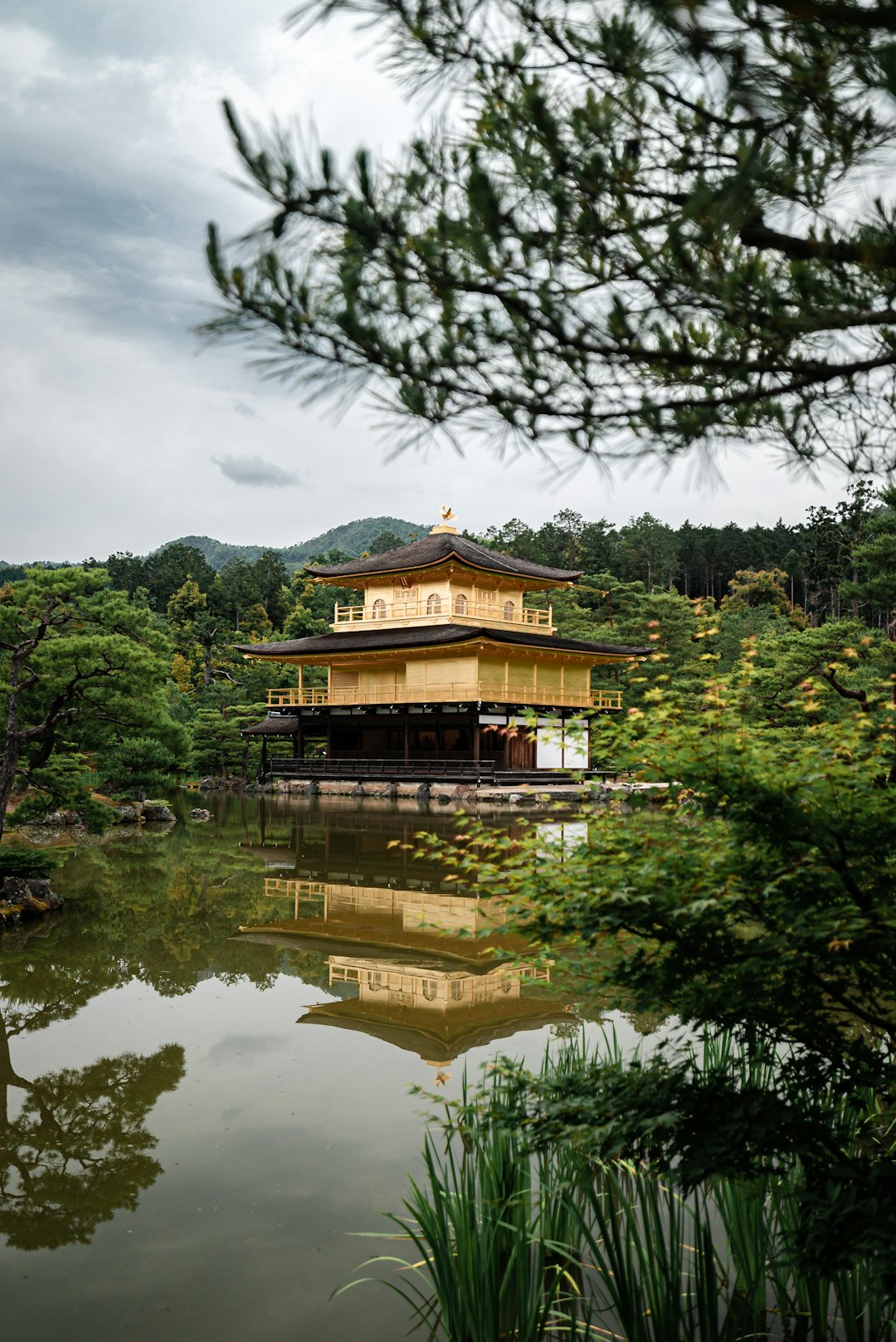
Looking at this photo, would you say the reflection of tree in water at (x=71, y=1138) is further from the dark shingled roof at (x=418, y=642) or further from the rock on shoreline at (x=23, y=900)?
the dark shingled roof at (x=418, y=642)

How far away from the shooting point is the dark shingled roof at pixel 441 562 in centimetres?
3001

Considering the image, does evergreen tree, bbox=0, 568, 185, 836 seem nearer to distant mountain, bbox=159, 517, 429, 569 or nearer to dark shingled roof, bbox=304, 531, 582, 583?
dark shingled roof, bbox=304, 531, 582, 583

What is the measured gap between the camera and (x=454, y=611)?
3114 cm

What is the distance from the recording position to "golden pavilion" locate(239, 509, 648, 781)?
92.7 feet

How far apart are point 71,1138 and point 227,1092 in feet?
2.66

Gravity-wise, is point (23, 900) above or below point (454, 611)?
below

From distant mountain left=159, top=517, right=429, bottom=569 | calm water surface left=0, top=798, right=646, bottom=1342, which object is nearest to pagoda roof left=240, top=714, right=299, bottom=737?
calm water surface left=0, top=798, right=646, bottom=1342

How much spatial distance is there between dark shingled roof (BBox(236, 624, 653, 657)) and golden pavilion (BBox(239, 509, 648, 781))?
0.20ft

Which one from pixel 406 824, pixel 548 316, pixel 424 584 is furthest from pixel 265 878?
pixel 424 584

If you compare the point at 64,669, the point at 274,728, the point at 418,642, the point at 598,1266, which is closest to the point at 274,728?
the point at 274,728

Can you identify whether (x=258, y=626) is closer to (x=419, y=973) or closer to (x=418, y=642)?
(x=418, y=642)

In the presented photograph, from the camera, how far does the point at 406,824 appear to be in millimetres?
19469

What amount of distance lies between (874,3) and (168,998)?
22.7 feet

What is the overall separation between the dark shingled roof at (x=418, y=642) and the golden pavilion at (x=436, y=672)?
60 mm
